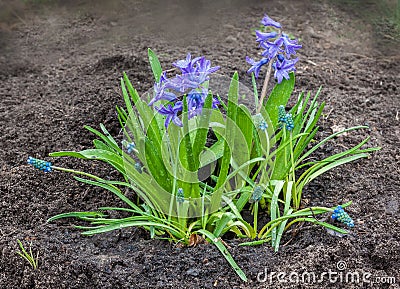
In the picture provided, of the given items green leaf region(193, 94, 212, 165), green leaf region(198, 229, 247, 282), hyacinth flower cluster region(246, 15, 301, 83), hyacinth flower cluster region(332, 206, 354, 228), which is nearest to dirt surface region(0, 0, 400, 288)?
green leaf region(198, 229, 247, 282)

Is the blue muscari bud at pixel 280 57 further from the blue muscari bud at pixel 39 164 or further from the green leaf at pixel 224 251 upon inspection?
the blue muscari bud at pixel 39 164

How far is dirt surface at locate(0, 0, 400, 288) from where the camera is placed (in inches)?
79.2

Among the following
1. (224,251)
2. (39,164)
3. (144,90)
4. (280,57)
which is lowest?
(224,251)

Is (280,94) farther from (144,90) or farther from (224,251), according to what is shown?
(144,90)

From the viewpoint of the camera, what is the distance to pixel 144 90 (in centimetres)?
315

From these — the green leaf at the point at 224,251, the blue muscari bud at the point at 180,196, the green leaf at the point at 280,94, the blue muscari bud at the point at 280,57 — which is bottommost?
the green leaf at the point at 224,251

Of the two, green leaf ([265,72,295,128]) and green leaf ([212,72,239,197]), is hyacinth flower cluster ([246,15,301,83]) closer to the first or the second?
green leaf ([212,72,239,197])

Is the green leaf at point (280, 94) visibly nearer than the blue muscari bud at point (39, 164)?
No

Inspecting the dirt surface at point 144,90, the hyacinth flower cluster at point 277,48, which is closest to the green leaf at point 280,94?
the hyacinth flower cluster at point 277,48

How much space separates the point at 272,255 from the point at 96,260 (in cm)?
66

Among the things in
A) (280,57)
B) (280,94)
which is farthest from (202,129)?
(280,94)

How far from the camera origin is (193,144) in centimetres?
205

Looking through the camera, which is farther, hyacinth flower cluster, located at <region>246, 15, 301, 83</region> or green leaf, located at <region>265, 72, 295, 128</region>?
green leaf, located at <region>265, 72, 295, 128</region>

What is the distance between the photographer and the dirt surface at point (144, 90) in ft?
6.60
